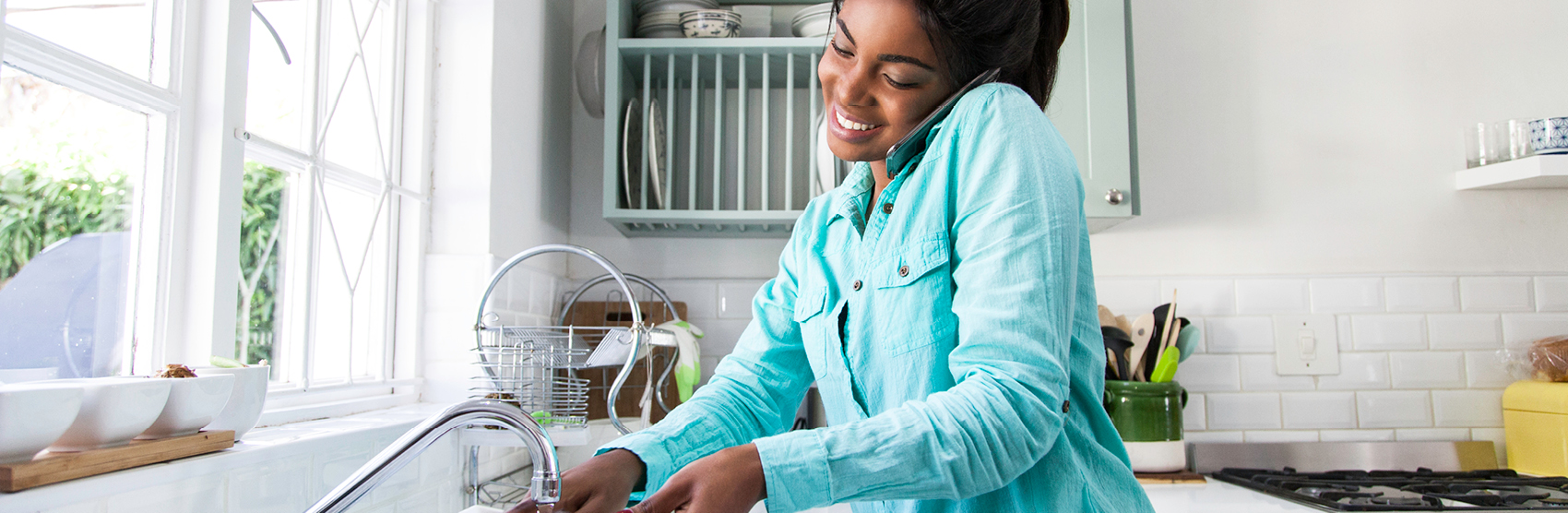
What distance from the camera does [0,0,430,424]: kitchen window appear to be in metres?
0.93

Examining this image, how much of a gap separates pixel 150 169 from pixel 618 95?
1011 mm

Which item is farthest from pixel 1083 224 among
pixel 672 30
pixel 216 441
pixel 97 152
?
pixel 672 30

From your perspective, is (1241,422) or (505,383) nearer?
(505,383)

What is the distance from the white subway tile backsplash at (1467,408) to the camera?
211 centimetres

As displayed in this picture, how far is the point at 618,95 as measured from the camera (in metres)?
1.97

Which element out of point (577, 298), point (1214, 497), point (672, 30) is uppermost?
point (672, 30)

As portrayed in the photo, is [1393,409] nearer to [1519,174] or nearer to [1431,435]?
[1431,435]

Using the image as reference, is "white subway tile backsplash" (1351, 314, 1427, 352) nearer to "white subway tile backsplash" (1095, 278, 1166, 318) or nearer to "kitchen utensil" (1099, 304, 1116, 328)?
"white subway tile backsplash" (1095, 278, 1166, 318)

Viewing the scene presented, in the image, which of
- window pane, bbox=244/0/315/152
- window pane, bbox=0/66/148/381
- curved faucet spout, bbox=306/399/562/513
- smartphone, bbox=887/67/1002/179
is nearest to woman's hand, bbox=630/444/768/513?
curved faucet spout, bbox=306/399/562/513

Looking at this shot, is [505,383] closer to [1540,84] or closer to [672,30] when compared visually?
[672,30]

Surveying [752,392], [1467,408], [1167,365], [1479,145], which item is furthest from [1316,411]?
[752,392]

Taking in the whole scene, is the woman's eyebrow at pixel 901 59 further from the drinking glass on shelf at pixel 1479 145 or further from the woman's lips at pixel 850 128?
the drinking glass on shelf at pixel 1479 145

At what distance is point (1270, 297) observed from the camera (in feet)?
7.09

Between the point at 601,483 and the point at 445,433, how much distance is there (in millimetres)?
147
